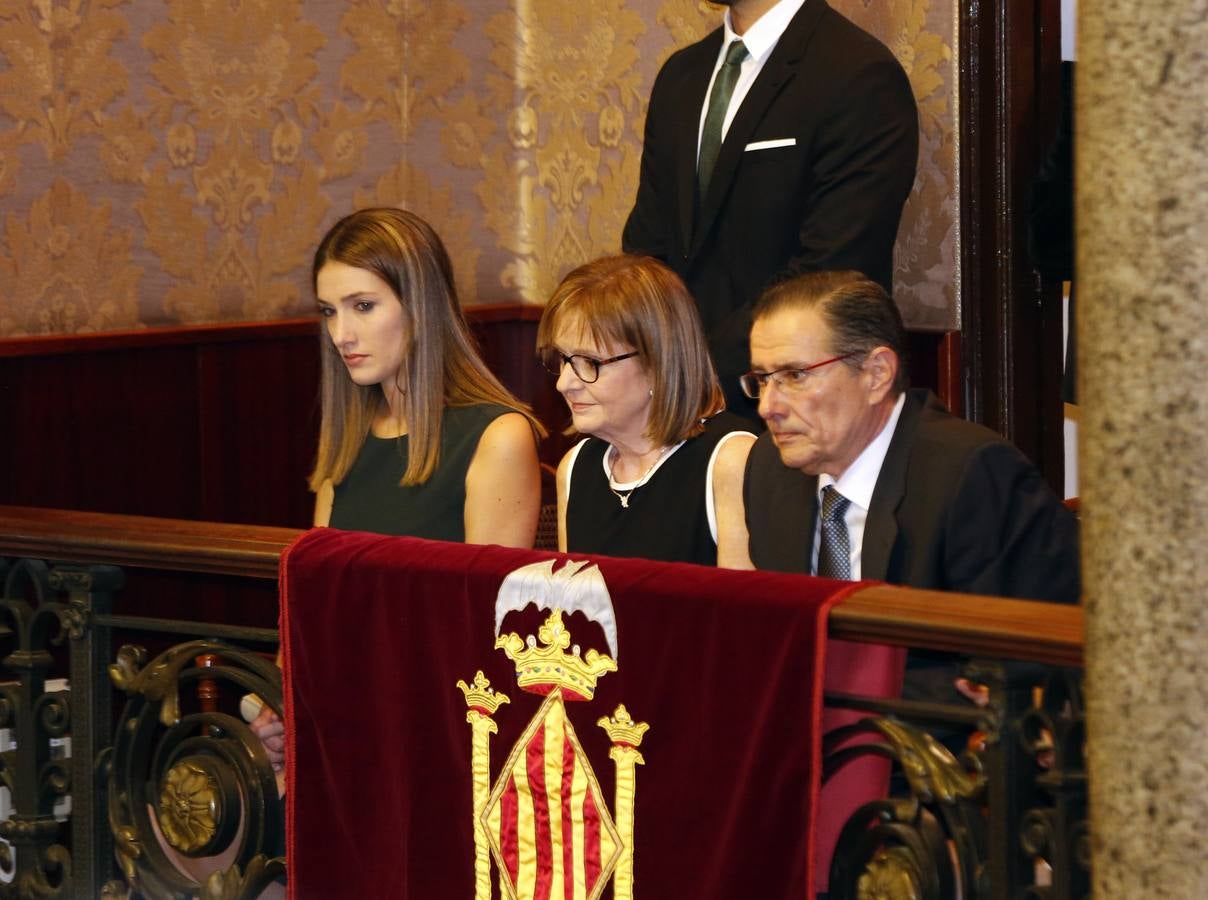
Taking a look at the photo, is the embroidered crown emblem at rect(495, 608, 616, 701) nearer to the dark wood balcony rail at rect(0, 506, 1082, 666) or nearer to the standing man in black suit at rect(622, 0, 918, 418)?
the dark wood balcony rail at rect(0, 506, 1082, 666)

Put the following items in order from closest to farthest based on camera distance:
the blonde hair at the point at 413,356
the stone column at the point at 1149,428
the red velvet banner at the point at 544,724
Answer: the stone column at the point at 1149,428, the red velvet banner at the point at 544,724, the blonde hair at the point at 413,356

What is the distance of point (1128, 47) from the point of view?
179cm

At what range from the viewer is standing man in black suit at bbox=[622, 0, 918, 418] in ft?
13.9

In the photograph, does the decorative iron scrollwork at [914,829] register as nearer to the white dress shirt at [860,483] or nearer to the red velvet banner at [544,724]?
the red velvet banner at [544,724]

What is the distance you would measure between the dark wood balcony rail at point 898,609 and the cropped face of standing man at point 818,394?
752 millimetres

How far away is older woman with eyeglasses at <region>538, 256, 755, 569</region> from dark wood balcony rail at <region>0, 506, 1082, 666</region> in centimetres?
74

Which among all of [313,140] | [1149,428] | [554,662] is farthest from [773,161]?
[1149,428]

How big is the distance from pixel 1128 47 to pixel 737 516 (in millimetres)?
1774

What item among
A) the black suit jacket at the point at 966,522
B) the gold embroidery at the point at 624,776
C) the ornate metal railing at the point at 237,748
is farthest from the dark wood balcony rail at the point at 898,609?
the black suit jacket at the point at 966,522

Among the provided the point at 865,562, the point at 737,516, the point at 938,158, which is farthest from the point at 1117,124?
the point at 938,158

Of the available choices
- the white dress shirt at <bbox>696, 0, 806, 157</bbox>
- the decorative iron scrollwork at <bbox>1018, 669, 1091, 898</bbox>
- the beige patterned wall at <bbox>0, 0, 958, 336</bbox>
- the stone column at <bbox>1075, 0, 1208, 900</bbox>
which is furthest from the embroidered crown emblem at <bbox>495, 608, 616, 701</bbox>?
the beige patterned wall at <bbox>0, 0, 958, 336</bbox>

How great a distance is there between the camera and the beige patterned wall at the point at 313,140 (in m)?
5.21

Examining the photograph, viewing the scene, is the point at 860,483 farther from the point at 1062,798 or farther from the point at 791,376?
the point at 1062,798

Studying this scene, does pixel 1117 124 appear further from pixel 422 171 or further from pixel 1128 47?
pixel 422 171
